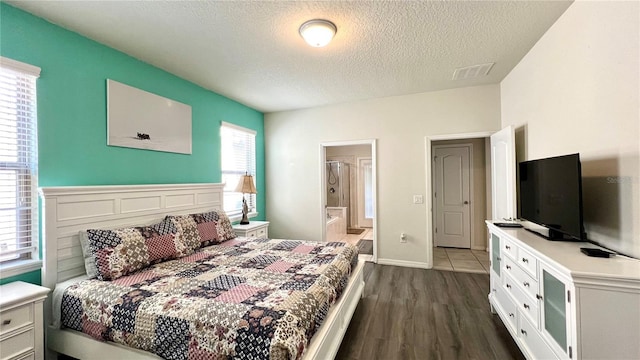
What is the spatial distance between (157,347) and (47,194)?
1489mm

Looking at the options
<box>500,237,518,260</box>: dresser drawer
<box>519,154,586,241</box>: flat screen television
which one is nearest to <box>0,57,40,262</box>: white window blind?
<box>500,237,518,260</box>: dresser drawer

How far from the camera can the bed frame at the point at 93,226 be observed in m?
1.71

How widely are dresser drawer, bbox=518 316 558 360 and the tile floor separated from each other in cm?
209

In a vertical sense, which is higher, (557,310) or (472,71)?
(472,71)

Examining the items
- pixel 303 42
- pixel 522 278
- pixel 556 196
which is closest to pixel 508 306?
pixel 522 278

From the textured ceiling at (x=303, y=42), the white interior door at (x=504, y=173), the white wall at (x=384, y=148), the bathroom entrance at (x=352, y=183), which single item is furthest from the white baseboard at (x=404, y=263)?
the bathroom entrance at (x=352, y=183)

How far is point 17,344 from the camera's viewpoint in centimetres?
162

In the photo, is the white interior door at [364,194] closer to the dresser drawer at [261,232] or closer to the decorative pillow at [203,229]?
the dresser drawer at [261,232]

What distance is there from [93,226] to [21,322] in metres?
0.79

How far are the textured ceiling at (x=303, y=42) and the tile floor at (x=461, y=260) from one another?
107 inches

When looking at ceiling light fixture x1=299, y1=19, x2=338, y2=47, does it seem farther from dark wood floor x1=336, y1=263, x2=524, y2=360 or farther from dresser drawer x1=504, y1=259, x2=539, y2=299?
dark wood floor x1=336, y1=263, x2=524, y2=360

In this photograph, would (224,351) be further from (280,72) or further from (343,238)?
(343,238)

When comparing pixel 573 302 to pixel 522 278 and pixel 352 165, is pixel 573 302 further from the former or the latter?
pixel 352 165

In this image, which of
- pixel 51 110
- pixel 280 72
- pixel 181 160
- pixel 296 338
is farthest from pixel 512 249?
pixel 51 110
